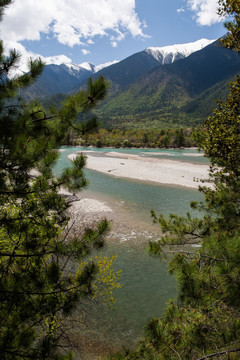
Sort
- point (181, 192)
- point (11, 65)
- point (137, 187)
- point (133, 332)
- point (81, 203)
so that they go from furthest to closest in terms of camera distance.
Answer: point (137, 187)
point (181, 192)
point (81, 203)
point (133, 332)
point (11, 65)

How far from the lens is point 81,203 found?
1967 cm

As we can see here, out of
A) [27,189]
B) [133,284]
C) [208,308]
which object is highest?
[27,189]

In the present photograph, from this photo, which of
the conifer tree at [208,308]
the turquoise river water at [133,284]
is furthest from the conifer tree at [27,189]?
the turquoise river water at [133,284]

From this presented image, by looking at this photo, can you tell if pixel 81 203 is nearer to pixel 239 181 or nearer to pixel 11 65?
pixel 239 181

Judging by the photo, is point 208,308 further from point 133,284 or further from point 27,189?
point 133,284

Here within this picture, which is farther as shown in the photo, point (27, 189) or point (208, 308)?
point (27, 189)

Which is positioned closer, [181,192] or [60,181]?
[60,181]

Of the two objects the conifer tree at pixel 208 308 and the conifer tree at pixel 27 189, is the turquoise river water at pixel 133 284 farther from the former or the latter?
the conifer tree at pixel 27 189

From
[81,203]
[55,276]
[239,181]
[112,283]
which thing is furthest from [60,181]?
[81,203]

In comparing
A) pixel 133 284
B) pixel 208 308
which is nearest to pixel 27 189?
pixel 208 308

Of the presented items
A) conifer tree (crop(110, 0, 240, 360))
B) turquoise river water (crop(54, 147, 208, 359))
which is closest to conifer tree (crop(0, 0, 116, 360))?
conifer tree (crop(110, 0, 240, 360))

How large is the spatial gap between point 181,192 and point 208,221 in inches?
726

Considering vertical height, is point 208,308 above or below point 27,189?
below

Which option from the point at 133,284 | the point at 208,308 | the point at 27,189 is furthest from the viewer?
the point at 133,284
